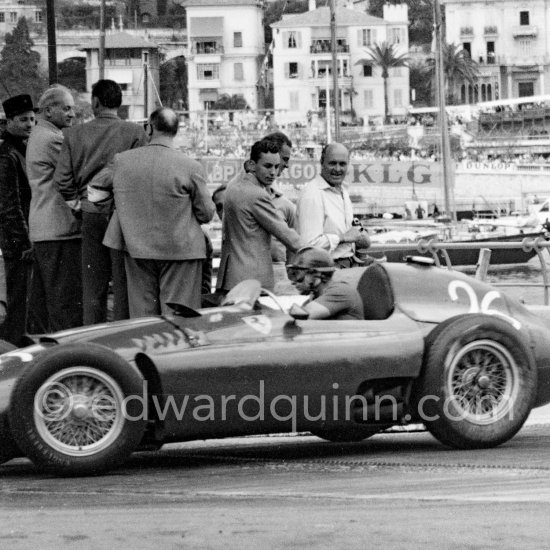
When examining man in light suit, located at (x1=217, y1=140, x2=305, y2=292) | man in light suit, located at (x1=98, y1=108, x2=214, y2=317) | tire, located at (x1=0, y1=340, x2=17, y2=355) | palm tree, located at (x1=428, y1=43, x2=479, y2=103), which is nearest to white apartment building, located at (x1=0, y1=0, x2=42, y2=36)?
palm tree, located at (x1=428, y1=43, x2=479, y2=103)

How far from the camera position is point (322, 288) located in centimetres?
801

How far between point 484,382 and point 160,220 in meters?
2.26

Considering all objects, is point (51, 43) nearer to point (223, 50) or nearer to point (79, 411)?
point (79, 411)

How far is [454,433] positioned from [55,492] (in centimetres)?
210

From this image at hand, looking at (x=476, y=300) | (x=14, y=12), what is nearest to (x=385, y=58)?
(x=14, y=12)

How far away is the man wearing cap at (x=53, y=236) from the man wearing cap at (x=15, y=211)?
0.68 ft

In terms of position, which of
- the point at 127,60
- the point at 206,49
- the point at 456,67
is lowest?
the point at 456,67

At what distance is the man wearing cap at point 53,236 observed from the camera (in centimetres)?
1003

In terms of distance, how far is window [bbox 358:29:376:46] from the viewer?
450ft

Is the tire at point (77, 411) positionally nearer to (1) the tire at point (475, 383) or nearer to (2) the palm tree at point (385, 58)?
(1) the tire at point (475, 383)

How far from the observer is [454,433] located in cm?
760

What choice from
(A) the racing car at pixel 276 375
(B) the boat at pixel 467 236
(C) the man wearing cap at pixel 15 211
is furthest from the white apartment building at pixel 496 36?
(A) the racing car at pixel 276 375

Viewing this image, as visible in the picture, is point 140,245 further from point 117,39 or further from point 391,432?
point 117,39

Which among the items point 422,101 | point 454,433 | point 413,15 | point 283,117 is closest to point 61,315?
point 454,433
